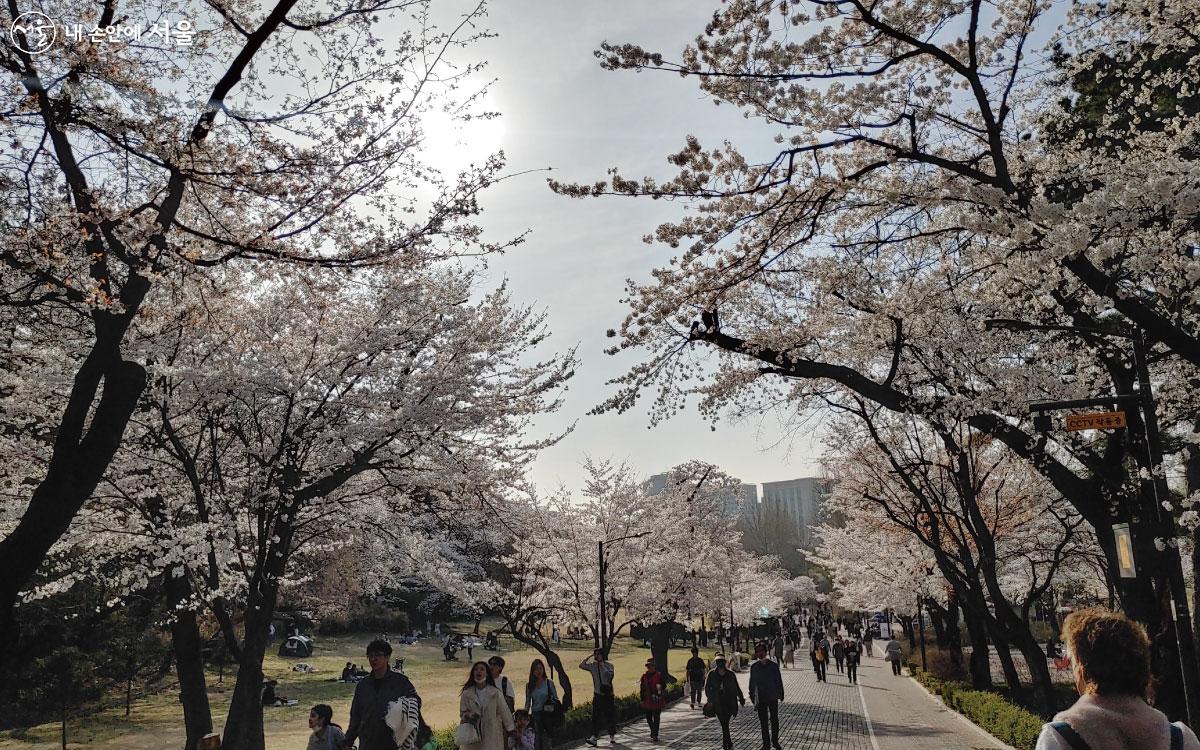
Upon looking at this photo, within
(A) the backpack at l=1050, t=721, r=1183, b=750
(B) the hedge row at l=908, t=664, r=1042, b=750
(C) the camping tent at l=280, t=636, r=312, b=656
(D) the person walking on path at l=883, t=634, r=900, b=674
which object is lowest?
(D) the person walking on path at l=883, t=634, r=900, b=674

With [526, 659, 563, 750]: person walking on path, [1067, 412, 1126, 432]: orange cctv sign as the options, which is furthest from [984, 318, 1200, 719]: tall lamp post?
[526, 659, 563, 750]: person walking on path

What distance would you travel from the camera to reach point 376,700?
5.15 m

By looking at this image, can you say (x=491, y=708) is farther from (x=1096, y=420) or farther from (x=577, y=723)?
(x=577, y=723)

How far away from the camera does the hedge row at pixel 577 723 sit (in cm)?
1305

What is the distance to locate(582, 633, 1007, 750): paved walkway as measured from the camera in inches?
547

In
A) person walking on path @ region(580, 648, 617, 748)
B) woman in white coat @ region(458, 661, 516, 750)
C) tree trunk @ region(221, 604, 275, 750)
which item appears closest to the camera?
woman in white coat @ region(458, 661, 516, 750)

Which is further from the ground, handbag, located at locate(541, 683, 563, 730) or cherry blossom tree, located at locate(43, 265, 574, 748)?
cherry blossom tree, located at locate(43, 265, 574, 748)

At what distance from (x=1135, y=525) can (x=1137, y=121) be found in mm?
4705

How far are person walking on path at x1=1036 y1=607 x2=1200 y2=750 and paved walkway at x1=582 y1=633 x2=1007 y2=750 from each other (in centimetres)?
1179

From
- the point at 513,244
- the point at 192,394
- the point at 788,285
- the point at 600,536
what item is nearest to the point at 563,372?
the point at 788,285

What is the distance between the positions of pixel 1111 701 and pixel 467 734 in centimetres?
578

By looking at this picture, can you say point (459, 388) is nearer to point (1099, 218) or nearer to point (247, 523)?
point (247, 523)

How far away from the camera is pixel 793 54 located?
19.6 feet

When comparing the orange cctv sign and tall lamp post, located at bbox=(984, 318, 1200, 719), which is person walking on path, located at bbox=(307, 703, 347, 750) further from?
the orange cctv sign
